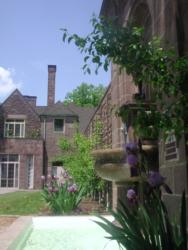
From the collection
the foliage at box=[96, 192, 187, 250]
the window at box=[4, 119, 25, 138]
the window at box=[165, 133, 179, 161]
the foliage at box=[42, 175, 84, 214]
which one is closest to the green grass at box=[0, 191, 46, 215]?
the foliage at box=[42, 175, 84, 214]

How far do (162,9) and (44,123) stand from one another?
34.6 metres

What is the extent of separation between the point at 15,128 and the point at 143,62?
36833mm

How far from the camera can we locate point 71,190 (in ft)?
36.5

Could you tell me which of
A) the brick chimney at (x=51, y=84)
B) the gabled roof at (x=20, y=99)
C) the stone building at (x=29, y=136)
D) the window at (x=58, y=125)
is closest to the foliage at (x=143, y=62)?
the stone building at (x=29, y=136)

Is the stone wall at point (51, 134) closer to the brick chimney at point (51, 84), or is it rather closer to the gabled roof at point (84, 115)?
the brick chimney at point (51, 84)

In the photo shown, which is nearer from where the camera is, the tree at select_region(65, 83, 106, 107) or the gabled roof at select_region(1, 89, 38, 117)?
the gabled roof at select_region(1, 89, 38, 117)

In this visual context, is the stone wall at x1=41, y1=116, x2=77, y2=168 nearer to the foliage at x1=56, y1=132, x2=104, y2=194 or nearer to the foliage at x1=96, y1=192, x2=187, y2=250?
the foliage at x1=56, y1=132, x2=104, y2=194

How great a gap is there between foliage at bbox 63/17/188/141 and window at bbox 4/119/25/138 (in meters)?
36.0

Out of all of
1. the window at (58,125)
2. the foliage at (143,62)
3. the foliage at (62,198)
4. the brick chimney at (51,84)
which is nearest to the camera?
the foliage at (143,62)

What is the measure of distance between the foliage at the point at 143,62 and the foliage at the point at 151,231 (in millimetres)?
657

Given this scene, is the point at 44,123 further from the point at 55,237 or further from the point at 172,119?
the point at 172,119

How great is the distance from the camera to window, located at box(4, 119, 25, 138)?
3878 cm

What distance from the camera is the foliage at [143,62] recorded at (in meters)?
3.26

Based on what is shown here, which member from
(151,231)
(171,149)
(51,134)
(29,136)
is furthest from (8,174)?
(151,231)
